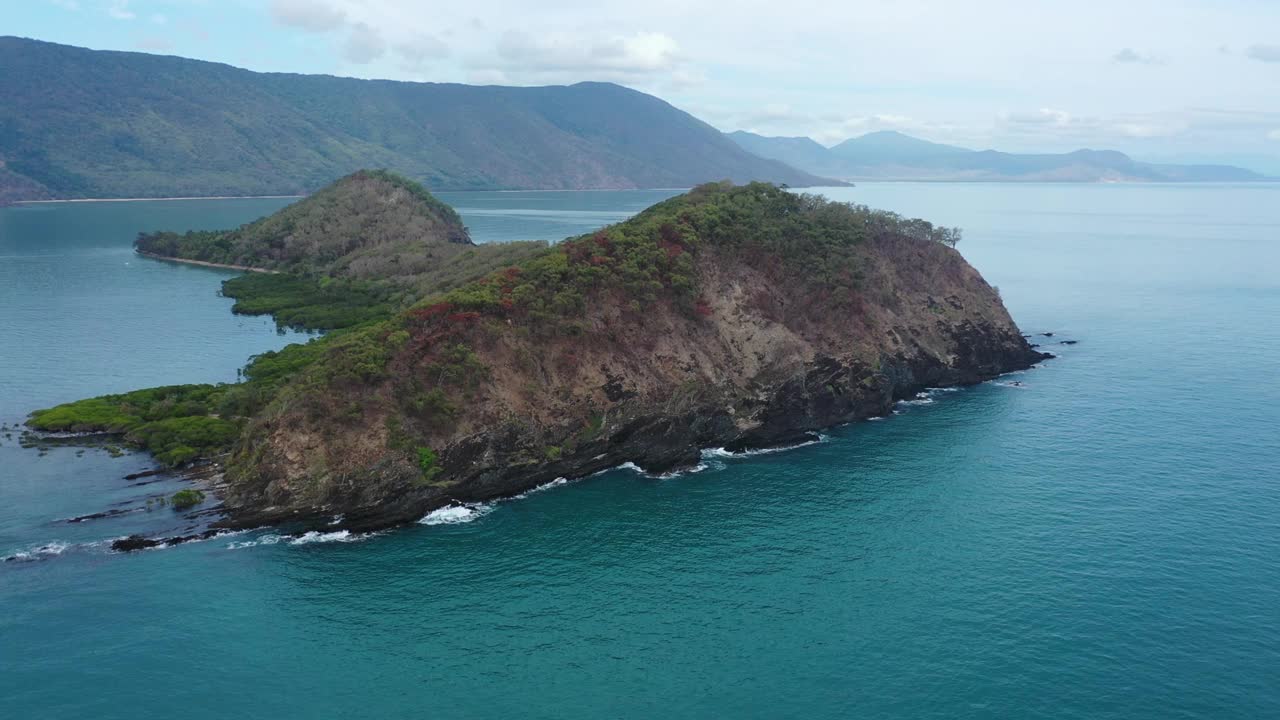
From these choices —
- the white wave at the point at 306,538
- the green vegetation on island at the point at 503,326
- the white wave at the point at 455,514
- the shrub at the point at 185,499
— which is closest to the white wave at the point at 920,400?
the green vegetation on island at the point at 503,326

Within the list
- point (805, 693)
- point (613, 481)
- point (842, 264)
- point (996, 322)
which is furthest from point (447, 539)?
point (996, 322)

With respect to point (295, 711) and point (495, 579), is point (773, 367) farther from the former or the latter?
point (295, 711)

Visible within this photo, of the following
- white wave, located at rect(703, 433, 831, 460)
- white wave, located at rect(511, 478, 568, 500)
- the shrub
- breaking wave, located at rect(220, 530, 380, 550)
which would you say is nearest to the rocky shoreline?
white wave, located at rect(511, 478, 568, 500)

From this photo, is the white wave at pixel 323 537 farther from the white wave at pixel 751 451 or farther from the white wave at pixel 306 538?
the white wave at pixel 751 451

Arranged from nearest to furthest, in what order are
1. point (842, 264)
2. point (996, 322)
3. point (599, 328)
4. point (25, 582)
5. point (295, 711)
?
point (295, 711) < point (25, 582) < point (599, 328) < point (842, 264) < point (996, 322)

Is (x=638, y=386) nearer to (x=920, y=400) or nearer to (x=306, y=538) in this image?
(x=306, y=538)
